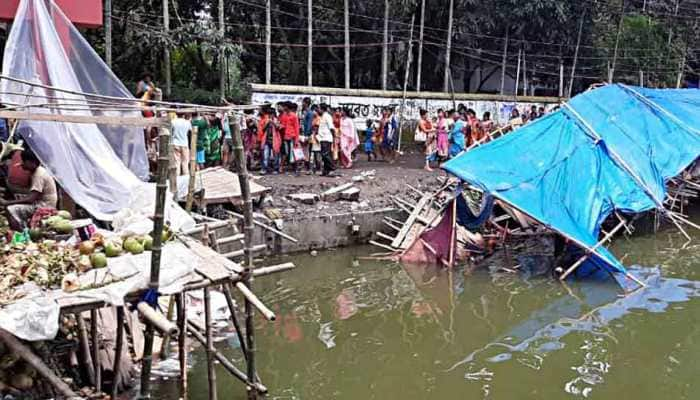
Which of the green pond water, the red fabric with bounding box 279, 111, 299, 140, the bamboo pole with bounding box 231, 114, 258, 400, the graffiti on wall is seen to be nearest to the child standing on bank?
the graffiti on wall

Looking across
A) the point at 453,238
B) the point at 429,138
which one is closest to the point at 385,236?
the point at 453,238

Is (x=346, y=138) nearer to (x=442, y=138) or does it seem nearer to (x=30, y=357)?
(x=442, y=138)

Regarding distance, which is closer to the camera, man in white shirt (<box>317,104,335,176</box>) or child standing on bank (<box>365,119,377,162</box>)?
man in white shirt (<box>317,104,335,176</box>)

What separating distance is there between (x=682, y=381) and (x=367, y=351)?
11.4 ft

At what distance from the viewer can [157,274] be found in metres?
4.89

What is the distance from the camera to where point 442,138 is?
17016 mm

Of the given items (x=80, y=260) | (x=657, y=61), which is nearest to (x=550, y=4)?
(x=657, y=61)

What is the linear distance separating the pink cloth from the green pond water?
4.74 m

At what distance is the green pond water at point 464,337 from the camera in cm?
728

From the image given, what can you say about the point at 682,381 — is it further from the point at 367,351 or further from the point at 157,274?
the point at 157,274

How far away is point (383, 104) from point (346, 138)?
14.7 feet

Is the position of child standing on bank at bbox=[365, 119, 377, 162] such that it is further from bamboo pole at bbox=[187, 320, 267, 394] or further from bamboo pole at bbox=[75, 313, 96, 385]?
bamboo pole at bbox=[75, 313, 96, 385]

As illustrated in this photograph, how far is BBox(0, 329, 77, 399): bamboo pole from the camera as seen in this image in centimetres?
467

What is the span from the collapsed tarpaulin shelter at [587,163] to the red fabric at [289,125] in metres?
4.73
